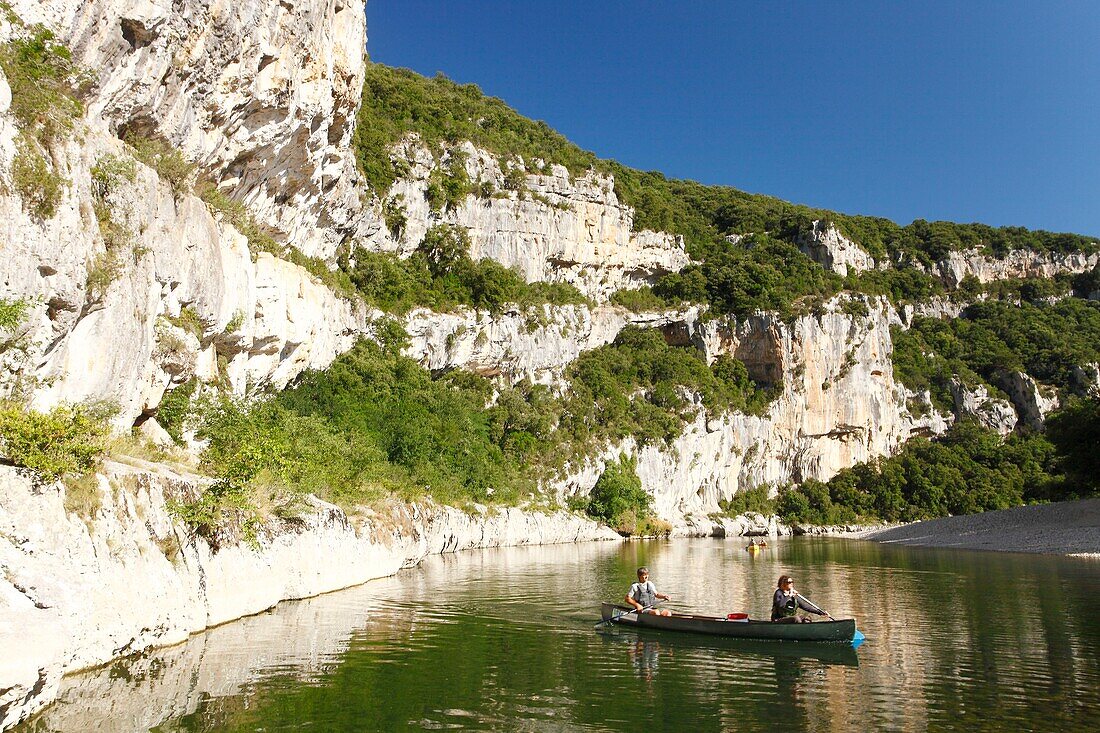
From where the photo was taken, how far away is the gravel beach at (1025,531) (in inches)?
1602

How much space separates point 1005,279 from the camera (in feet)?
402

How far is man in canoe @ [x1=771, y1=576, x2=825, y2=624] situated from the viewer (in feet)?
47.9

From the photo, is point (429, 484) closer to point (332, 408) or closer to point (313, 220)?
point (332, 408)

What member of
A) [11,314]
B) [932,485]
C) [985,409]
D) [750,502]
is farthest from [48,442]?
[985,409]

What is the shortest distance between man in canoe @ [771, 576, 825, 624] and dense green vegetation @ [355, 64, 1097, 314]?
191ft

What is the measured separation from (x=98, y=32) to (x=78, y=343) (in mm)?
8600

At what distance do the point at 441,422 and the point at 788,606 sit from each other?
38.7m

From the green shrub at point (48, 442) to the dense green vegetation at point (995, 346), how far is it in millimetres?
105081

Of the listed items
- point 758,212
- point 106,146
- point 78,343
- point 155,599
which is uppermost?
point 758,212

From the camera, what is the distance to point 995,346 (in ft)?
342

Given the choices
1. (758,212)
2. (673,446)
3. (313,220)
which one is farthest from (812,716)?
(758,212)

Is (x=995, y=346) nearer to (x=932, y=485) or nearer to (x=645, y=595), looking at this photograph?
(x=932, y=485)

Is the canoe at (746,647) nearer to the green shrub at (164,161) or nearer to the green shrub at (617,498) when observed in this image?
the green shrub at (164,161)

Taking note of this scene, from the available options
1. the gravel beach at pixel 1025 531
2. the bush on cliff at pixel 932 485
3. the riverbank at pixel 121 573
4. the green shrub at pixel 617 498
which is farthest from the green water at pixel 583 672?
the bush on cliff at pixel 932 485
